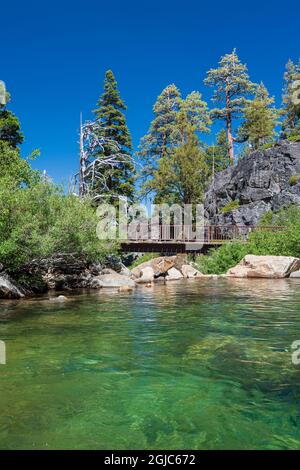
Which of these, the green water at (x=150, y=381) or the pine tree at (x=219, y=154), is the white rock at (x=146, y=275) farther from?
the pine tree at (x=219, y=154)

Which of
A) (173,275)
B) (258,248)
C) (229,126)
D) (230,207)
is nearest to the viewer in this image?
(173,275)

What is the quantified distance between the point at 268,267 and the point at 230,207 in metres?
19.0

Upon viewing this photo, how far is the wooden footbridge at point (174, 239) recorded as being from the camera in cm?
2602

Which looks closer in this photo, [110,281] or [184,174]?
[110,281]

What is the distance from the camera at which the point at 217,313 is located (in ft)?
32.7

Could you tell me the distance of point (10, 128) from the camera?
28047 millimetres

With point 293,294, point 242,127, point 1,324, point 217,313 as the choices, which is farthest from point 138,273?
point 242,127

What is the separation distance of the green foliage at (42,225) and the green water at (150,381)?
3.74m

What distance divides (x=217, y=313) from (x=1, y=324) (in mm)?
4788

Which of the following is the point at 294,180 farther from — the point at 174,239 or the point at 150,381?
the point at 150,381

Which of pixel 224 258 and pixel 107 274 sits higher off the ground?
pixel 224 258

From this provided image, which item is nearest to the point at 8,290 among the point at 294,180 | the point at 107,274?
the point at 107,274

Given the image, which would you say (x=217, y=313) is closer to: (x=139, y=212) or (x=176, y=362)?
(x=176, y=362)

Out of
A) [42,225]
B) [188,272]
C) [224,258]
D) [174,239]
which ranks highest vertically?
[42,225]
